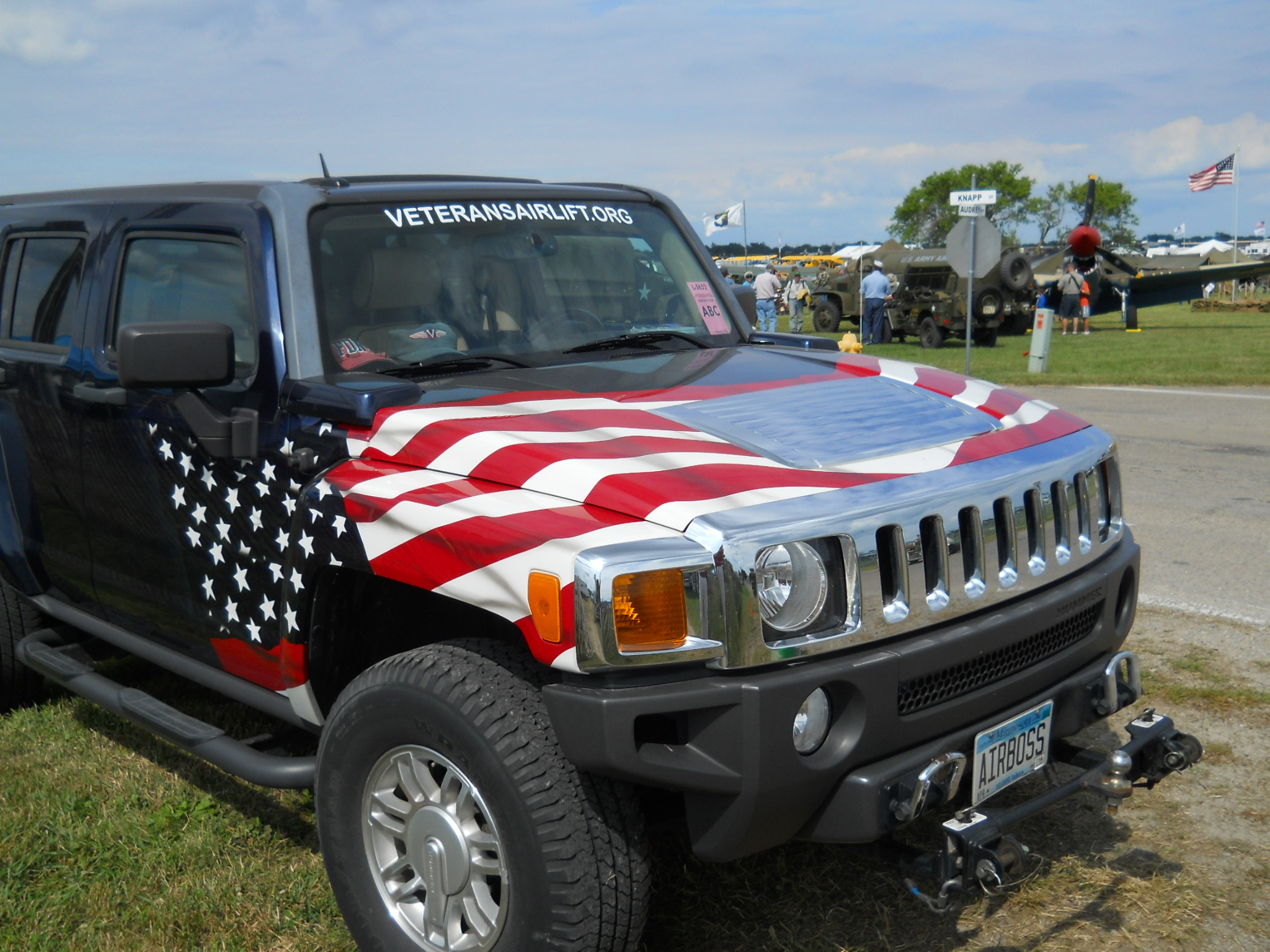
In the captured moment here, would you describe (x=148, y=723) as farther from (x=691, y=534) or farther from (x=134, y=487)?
(x=691, y=534)

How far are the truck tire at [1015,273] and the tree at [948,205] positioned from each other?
54.4 meters

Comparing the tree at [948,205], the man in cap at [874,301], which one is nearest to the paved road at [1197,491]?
the man in cap at [874,301]

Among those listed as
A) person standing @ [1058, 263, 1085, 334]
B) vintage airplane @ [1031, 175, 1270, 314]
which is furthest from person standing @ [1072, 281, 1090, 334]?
vintage airplane @ [1031, 175, 1270, 314]

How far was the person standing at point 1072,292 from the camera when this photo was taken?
29.5 meters

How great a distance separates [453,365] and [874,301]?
23303mm

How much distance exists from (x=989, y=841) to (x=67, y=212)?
3430mm

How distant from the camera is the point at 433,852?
2.44 m

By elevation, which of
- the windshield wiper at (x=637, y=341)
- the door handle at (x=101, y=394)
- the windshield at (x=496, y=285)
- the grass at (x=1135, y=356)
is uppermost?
the windshield at (x=496, y=285)

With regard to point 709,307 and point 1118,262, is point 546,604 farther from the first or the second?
point 1118,262

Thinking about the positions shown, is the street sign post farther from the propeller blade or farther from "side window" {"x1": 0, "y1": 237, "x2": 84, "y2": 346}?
the propeller blade

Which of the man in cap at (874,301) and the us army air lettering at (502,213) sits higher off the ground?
the us army air lettering at (502,213)

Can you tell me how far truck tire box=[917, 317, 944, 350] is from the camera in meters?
26.7

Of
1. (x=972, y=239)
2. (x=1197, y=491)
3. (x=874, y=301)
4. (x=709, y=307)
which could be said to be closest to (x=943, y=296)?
(x=874, y=301)

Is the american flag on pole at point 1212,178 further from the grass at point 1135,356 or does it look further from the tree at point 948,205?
the tree at point 948,205
